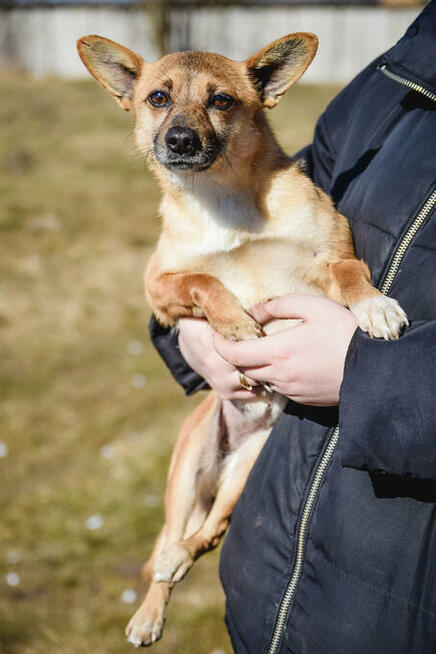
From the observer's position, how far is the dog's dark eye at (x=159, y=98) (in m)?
2.43

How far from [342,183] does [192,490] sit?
1263 millimetres

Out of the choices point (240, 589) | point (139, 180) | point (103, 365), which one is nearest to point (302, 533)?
point (240, 589)

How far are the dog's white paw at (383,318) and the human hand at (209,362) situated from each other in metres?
0.44

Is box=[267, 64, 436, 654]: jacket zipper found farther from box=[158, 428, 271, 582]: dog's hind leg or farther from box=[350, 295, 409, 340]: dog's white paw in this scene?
box=[158, 428, 271, 582]: dog's hind leg

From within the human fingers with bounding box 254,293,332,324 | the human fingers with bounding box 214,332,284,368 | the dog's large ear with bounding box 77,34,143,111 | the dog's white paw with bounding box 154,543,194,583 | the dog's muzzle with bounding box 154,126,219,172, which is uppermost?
the dog's large ear with bounding box 77,34,143,111

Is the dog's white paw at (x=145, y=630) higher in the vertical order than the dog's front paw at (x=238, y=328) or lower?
lower

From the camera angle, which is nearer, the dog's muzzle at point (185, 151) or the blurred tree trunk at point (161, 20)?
the dog's muzzle at point (185, 151)

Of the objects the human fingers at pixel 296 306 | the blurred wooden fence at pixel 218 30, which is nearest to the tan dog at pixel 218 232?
the human fingers at pixel 296 306

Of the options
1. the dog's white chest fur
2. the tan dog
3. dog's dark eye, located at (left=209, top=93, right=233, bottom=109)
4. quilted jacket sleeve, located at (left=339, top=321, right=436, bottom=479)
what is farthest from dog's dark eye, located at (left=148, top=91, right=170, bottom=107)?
quilted jacket sleeve, located at (left=339, top=321, right=436, bottom=479)

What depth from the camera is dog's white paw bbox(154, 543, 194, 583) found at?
2.22 metres

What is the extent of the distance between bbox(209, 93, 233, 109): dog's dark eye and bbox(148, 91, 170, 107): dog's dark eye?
191 millimetres

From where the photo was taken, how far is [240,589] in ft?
5.53

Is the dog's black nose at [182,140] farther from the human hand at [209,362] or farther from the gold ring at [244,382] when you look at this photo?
the gold ring at [244,382]

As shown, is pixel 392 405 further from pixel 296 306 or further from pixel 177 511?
pixel 177 511
